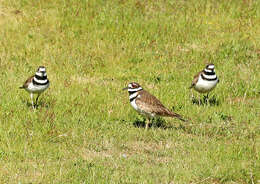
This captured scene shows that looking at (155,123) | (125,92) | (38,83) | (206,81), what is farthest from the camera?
(125,92)

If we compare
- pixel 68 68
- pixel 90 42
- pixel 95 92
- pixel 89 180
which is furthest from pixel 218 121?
pixel 90 42

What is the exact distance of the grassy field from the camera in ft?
27.3

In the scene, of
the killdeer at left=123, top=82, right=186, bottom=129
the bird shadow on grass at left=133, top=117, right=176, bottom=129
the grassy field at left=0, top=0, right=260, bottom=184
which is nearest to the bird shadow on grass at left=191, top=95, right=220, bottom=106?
the grassy field at left=0, top=0, right=260, bottom=184

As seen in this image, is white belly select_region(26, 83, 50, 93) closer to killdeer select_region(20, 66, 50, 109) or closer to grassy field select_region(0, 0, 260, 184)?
killdeer select_region(20, 66, 50, 109)

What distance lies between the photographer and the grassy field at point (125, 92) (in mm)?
8336

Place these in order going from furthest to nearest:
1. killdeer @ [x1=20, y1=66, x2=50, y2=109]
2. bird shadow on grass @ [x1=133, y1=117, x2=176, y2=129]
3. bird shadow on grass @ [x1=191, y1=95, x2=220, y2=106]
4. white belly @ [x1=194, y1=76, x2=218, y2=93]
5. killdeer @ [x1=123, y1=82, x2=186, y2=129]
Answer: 1. bird shadow on grass @ [x1=191, y1=95, x2=220, y2=106]
2. white belly @ [x1=194, y1=76, x2=218, y2=93]
3. killdeer @ [x1=20, y1=66, x2=50, y2=109]
4. bird shadow on grass @ [x1=133, y1=117, x2=176, y2=129]
5. killdeer @ [x1=123, y1=82, x2=186, y2=129]

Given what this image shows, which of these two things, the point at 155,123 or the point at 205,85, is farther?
the point at 205,85

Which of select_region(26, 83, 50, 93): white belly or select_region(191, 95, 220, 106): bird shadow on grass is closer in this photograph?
select_region(26, 83, 50, 93): white belly

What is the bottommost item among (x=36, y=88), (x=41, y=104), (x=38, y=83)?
(x=41, y=104)

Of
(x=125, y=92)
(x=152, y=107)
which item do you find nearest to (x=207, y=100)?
(x=125, y=92)

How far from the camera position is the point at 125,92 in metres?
12.7

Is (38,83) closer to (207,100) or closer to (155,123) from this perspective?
(155,123)

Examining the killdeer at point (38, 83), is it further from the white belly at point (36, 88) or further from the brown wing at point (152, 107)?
the brown wing at point (152, 107)

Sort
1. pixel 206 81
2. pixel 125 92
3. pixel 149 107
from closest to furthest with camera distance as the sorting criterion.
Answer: pixel 149 107 → pixel 206 81 → pixel 125 92
